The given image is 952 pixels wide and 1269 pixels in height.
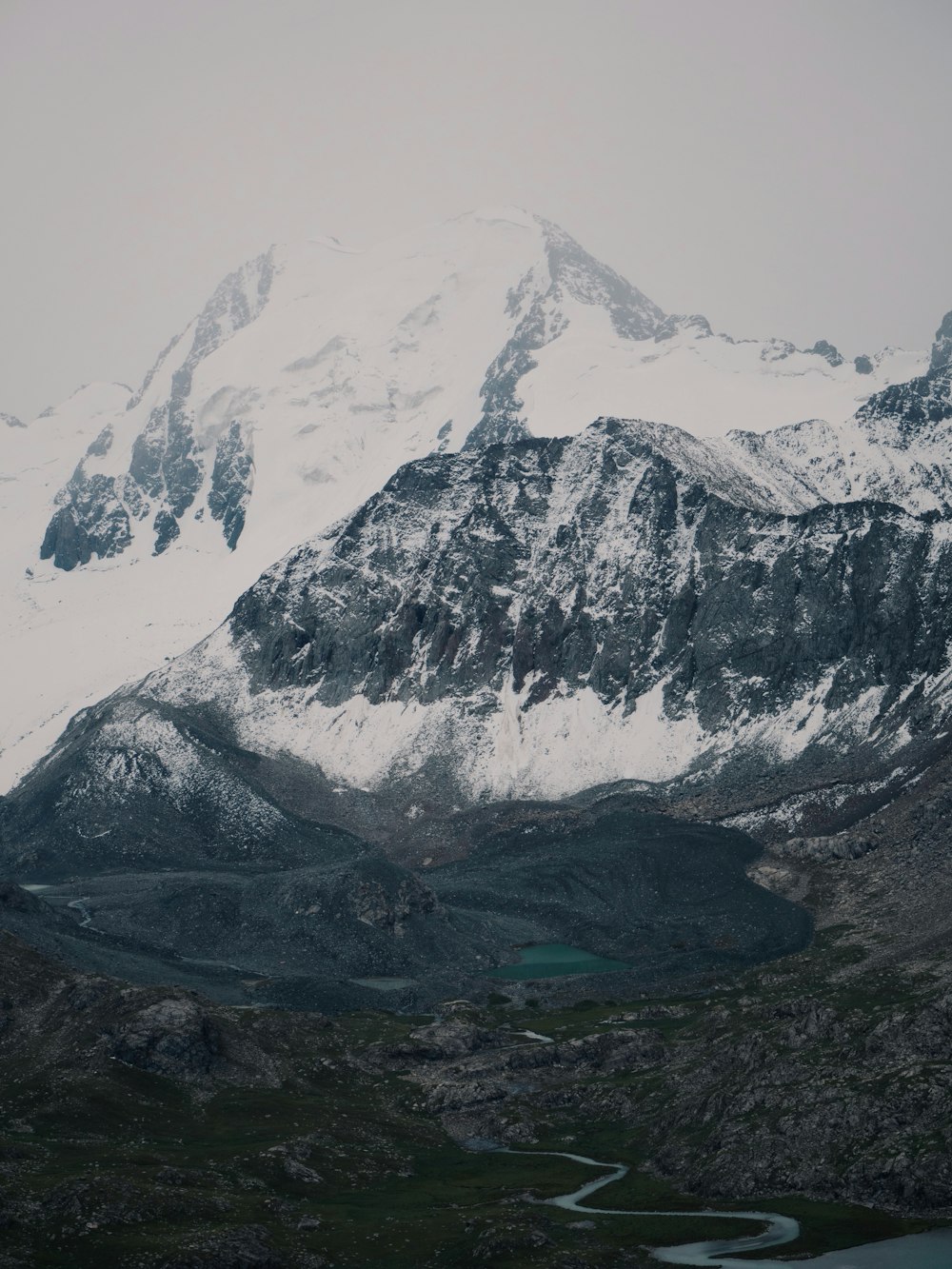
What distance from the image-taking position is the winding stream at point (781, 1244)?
4532 inches

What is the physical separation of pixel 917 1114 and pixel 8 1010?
331 ft

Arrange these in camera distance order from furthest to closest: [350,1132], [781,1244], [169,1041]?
[169,1041]
[350,1132]
[781,1244]

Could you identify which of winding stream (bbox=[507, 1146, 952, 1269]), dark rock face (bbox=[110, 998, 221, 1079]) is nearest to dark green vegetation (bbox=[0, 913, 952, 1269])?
dark rock face (bbox=[110, 998, 221, 1079])

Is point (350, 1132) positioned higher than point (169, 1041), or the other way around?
point (169, 1041)

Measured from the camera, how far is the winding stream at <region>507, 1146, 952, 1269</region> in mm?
115125

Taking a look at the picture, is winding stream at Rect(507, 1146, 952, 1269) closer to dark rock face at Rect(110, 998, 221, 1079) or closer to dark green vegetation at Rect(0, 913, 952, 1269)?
dark green vegetation at Rect(0, 913, 952, 1269)

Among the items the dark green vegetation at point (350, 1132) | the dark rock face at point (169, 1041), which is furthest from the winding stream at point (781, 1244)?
the dark rock face at point (169, 1041)

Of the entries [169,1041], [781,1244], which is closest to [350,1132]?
[169,1041]

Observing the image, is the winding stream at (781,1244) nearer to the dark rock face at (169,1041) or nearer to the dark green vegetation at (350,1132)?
the dark green vegetation at (350,1132)

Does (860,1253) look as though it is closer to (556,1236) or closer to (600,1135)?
(556,1236)

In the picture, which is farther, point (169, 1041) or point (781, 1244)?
point (169, 1041)

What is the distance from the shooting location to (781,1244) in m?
121

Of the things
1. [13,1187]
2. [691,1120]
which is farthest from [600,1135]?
[13,1187]

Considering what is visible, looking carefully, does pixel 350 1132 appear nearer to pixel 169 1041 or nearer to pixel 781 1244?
pixel 169 1041
